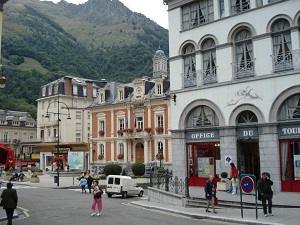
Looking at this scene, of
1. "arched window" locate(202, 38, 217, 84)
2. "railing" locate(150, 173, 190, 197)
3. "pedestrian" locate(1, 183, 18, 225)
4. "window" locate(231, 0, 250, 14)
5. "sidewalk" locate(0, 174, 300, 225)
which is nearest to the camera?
"sidewalk" locate(0, 174, 300, 225)

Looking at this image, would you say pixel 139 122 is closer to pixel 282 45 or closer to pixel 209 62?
pixel 209 62

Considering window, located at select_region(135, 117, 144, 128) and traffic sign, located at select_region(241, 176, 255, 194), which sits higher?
window, located at select_region(135, 117, 144, 128)

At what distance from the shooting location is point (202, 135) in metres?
23.7

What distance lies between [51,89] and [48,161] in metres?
13.6

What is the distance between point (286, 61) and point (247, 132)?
183 inches

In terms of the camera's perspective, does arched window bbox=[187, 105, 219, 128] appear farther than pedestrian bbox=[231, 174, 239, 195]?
Yes

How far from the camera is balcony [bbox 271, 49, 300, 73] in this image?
19.7 meters

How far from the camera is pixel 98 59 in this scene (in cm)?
15638

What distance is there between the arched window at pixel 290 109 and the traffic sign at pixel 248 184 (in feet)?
27.1

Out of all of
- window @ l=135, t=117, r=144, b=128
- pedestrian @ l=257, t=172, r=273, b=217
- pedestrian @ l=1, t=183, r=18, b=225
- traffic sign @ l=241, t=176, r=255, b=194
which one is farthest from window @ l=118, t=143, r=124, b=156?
traffic sign @ l=241, t=176, r=255, b=194

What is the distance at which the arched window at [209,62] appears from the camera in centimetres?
2345

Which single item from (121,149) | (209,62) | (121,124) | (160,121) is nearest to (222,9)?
(209,62)

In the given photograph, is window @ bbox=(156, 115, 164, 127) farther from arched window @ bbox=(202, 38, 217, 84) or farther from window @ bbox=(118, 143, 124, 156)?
arched window @ bbox=(202, 38, 217, 84)

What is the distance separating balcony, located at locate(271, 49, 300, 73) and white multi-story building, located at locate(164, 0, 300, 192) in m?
0.04
